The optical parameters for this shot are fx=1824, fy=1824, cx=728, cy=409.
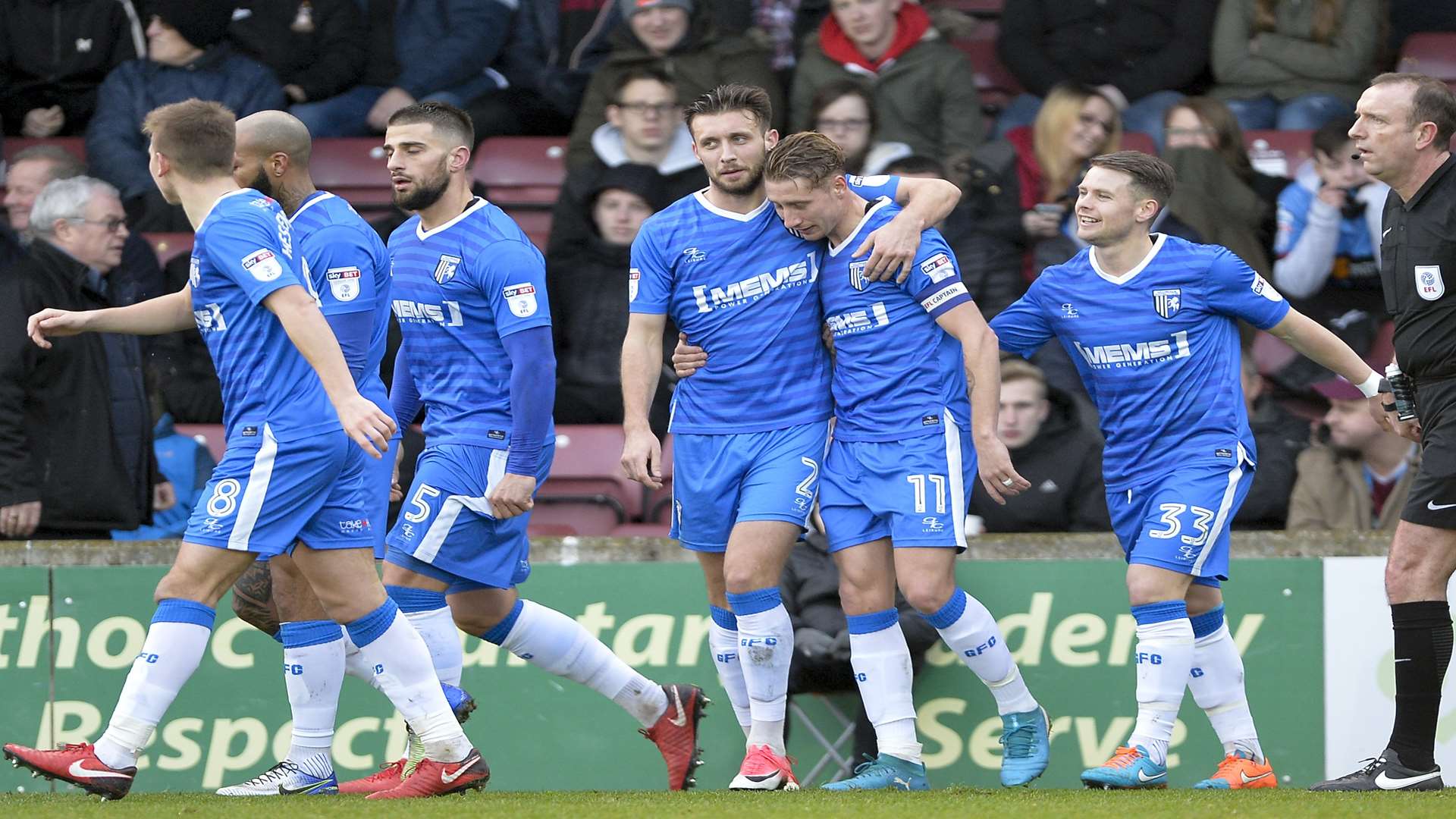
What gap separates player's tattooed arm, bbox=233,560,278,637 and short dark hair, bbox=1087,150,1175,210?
10.2ft

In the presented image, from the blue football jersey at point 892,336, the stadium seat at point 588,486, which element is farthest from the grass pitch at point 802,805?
the stadium seat at point 588,486

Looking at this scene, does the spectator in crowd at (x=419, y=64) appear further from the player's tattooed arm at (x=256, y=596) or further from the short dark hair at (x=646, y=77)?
the player's tattooed arm at (x=256, y=596)

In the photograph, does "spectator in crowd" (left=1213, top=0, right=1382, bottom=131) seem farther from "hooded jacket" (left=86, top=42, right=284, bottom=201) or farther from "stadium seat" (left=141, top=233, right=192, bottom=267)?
"stadium seat" (left=141, top=233, right=192, bottom=267)

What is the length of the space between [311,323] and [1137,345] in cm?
260

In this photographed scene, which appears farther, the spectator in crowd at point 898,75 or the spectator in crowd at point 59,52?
the spectator in crowd at point 59,52

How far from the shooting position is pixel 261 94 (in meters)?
9.37

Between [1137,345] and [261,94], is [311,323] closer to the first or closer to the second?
[1137,345]

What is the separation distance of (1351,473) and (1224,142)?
1.82 metres

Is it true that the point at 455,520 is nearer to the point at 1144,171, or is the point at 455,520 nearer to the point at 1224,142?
the point at 1144,171

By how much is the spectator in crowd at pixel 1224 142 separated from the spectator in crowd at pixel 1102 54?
40 centimetres

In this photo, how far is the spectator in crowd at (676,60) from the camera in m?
8.98

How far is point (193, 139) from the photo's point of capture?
5.11 metres

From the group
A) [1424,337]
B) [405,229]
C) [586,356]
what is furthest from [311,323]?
[586,356]

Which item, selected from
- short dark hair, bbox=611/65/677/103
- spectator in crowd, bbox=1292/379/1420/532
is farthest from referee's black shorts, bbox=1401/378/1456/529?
short dark hair, bbox=611/65/677/103
